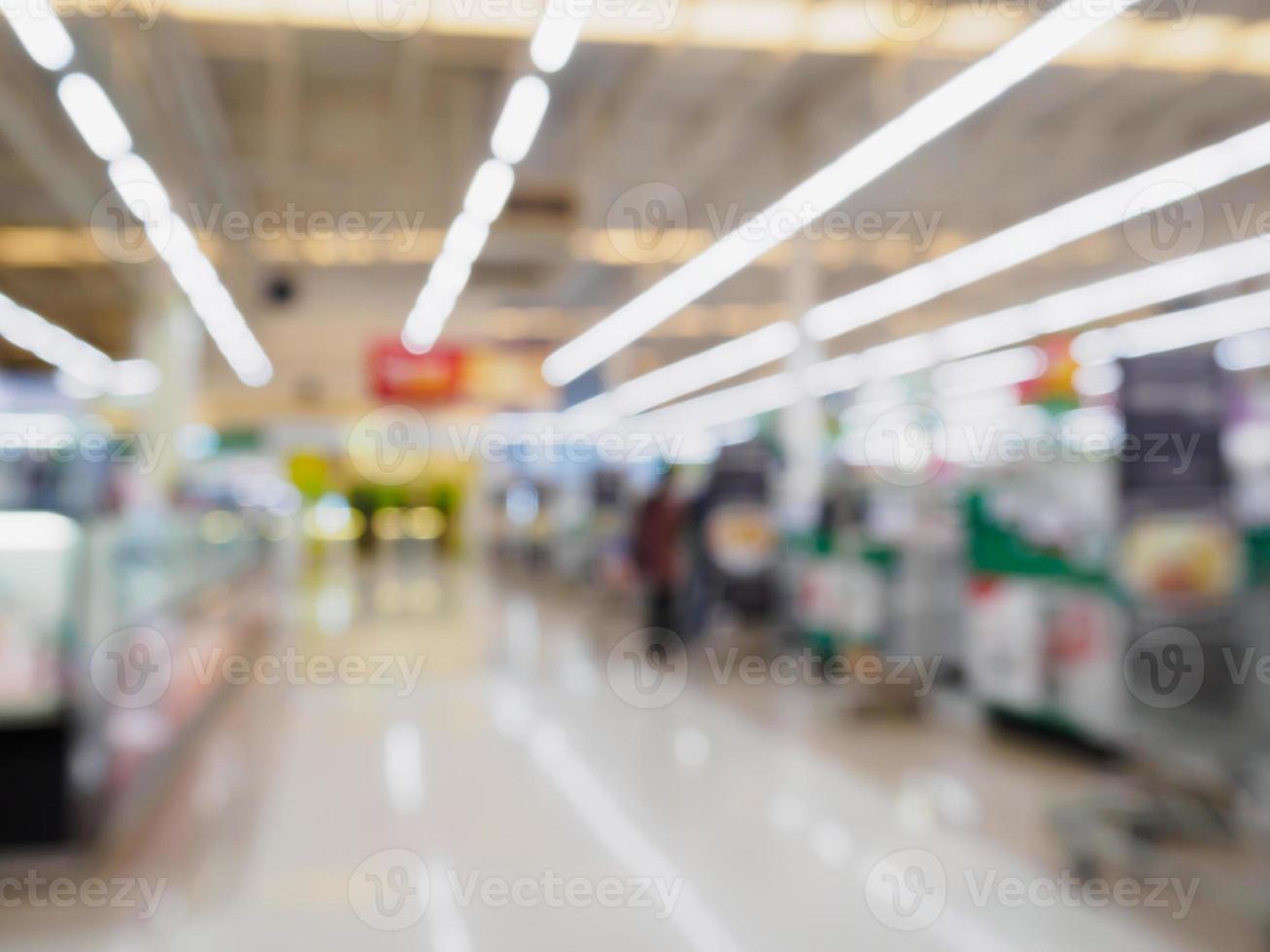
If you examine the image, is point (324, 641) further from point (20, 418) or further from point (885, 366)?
point (885, 366)

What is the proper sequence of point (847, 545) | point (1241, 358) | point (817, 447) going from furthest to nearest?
point (1241, 358), point (817, 447), point (847, 545)

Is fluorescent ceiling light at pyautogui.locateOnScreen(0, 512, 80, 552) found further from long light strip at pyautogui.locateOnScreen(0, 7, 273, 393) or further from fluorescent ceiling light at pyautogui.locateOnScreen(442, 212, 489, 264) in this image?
fluorescent ceiling light at pyautogui.locateOnScreen(442, 212, 489, 264)

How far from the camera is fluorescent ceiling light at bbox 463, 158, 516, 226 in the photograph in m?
6.50

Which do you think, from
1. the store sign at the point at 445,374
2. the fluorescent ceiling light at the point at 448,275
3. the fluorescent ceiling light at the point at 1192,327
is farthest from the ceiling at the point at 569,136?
the store sign at the point at 445,374

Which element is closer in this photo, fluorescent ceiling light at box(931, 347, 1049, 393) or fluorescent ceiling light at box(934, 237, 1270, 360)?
fluorescent ceiling light at box(934, 237, 1270, 360)

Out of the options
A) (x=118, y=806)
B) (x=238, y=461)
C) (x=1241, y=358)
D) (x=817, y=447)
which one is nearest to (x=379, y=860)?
(x=118, y=806)

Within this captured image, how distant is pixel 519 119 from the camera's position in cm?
559

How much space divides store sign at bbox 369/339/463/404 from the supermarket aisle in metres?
7.00

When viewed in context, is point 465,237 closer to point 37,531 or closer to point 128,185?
point 128,185

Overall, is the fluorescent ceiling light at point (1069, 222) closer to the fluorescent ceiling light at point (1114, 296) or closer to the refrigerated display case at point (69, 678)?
the fluorescent ceiling light at point (1114, 296)

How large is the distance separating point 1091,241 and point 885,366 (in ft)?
15.5

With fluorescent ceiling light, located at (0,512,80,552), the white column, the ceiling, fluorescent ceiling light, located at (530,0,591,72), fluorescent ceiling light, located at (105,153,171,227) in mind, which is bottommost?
fluorescent ceiling light, located at (0,512,80,552)

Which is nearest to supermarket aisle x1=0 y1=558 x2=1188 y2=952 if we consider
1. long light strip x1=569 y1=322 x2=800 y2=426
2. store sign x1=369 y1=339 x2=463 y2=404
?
store sign x1=369 y1=339 x2=463 y2=404

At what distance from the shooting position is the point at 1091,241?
39.4 ft
